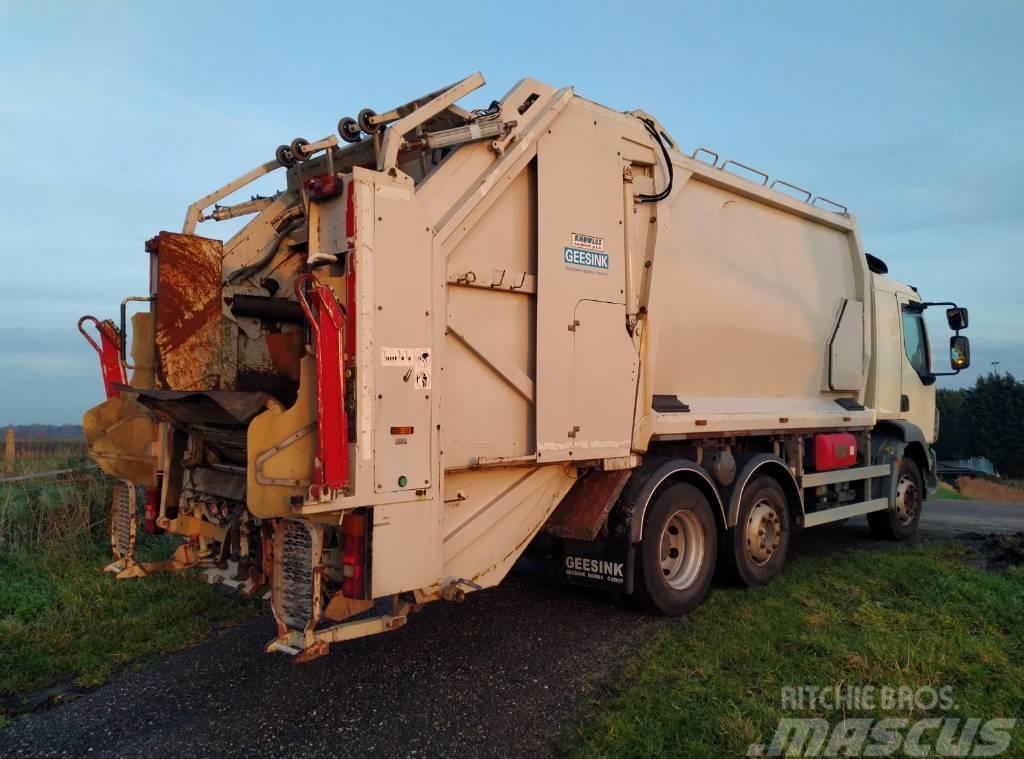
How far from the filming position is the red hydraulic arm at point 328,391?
3.18 m

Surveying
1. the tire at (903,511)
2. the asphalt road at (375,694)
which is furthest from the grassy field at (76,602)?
the tire at (903,511)

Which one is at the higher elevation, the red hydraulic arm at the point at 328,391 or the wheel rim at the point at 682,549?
the red hydraulic arm at the point at 328,391

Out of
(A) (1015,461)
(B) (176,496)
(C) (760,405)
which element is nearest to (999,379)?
(A) (1015,461)

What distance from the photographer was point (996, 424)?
59.2 metres

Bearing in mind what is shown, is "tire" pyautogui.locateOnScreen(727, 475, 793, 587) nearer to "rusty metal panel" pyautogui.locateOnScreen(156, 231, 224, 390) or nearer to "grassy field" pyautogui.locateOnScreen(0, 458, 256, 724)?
"grassy field" pyautogui.locateOnScreen(0, 458, 256, 724)

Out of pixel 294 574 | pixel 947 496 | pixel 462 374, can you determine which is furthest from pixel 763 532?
pixel 947 496

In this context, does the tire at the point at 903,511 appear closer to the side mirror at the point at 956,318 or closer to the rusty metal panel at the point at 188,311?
the side mirror at the point at 956,318

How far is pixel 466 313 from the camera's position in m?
3.88

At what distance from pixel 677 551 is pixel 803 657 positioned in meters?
1.31

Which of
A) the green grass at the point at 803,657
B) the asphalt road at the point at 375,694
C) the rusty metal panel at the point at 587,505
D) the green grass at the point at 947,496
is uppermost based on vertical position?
the rusty metal panel at the point at 587,505

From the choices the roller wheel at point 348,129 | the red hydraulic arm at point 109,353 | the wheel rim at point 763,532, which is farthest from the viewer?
the wheel rim at point 763,532

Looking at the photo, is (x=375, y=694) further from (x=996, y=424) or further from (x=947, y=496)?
(x=996, y=424)

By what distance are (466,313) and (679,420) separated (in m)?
2.01

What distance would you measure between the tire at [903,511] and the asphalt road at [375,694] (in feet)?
14.6
